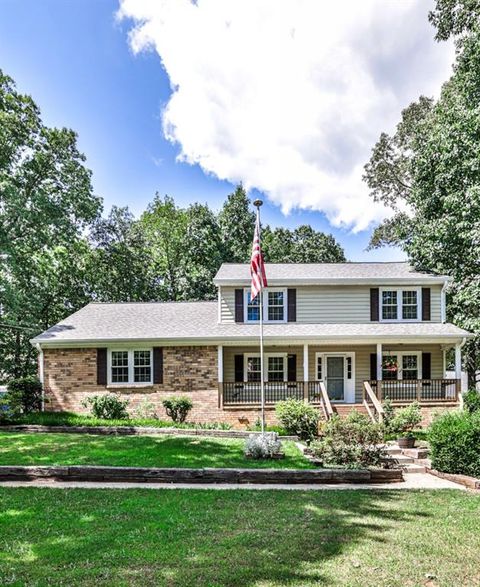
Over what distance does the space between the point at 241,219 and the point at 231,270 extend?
13.9 meters

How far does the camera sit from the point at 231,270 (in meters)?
18.5

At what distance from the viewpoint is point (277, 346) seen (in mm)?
16609

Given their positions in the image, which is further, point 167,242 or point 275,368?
point 167,242

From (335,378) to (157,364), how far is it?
728 cm

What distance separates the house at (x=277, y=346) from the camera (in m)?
15.3

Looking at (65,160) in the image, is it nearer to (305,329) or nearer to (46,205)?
(46,205)

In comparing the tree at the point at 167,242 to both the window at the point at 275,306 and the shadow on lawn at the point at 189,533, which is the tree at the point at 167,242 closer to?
the window at the point at 275,306

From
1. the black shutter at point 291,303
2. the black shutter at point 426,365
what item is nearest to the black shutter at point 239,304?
the black shutter at point 291,303

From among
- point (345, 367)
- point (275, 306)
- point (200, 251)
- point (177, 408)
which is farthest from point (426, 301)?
point (200, 251)

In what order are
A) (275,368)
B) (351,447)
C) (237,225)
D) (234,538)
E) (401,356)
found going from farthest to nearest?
(237,225) < (401,356) < (275,368) < (351,447) < (234,538)

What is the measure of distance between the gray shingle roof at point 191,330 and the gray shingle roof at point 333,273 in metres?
1.81

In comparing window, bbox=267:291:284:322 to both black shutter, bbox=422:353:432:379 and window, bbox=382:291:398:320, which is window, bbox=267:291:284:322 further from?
black shutter, bbox=422:353:432:379

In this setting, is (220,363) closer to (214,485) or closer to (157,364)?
(157,364)

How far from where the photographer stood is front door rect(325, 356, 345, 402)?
1692cm
